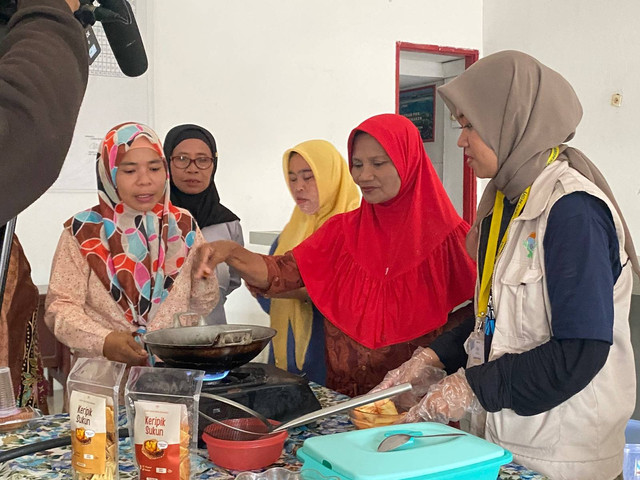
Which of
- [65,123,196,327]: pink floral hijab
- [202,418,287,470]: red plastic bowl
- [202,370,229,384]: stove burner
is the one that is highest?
[65,123,196,327]: pink floral hijab

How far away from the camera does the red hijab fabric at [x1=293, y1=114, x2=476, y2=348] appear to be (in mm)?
1897

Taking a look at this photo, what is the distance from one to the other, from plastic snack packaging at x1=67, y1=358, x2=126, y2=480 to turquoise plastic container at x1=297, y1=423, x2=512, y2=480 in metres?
0.30

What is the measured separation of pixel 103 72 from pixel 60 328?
2215 millimetres

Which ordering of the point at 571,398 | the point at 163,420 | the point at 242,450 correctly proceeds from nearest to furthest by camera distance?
the point at 163,420 → the point at 242,450 → the point at 571,398

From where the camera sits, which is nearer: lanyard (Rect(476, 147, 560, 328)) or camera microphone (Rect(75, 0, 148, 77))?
camera microphone (Rect(75, 0, 148, 77))

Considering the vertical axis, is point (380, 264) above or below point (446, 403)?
above

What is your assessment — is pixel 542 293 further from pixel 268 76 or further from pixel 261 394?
pixel 268 76

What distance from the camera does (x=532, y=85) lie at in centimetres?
146

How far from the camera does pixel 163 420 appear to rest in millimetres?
991

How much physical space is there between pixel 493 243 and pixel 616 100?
299cm

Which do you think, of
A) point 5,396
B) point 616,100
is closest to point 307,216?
point 5,396

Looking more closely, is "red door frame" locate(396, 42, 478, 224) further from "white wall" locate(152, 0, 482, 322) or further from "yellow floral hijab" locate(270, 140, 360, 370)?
"yellow floral hijab" locate(270, 140, 360, 370)

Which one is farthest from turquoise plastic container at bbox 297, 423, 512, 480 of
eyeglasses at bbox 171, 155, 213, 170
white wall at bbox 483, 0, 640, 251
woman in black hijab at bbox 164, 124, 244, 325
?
white wall at bbox 483, 0, 640, 251

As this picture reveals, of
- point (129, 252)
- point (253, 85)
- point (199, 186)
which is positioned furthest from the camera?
point (253, 85)
